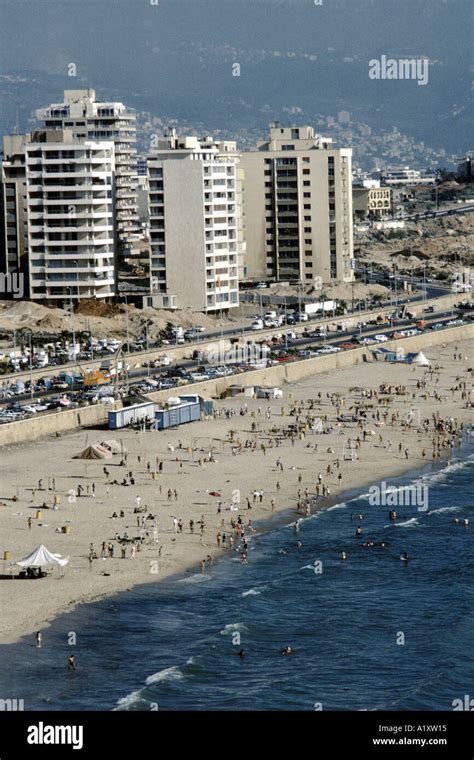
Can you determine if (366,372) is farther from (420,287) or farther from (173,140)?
Answer: (420,287)

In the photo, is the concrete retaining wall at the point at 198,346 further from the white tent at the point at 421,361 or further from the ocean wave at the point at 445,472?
the ocean wave at the point at 445,472

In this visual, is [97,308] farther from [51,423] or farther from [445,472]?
[445,472]

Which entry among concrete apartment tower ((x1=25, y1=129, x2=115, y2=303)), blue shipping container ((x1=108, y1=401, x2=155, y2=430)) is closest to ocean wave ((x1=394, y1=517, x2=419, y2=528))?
blue shipping container ((x1=108, y1=401, x2=155, y2=430))

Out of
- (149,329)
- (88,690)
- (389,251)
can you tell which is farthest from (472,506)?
(389,251)

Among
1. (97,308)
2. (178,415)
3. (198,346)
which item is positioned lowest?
(178,415)

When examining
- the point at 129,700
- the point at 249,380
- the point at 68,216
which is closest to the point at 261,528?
the point at 129,700

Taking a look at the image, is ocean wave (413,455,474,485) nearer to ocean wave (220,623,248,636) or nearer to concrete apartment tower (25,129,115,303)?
ocean wave (220,623,248,636)
